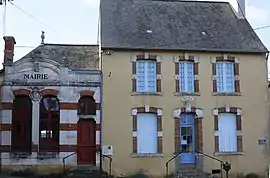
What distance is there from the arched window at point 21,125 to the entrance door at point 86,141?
2335 mm

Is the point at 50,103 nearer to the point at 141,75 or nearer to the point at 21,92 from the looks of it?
the point at 21,92

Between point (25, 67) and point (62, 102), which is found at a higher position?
point (25, 67)

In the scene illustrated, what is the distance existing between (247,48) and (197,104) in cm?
398

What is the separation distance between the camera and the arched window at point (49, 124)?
20391 mm

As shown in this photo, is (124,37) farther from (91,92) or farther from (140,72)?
(91,92)

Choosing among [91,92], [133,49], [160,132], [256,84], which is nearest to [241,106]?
[256,84]

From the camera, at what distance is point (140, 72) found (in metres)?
21.5

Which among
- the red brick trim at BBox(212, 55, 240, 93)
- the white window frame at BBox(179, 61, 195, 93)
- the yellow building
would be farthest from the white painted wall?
the red brick trim at BBox(212, 55, 240, 93)

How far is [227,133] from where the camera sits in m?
21.7

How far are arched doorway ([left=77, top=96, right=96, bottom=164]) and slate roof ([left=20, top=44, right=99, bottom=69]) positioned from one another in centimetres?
256

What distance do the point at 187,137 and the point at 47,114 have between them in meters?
7.03

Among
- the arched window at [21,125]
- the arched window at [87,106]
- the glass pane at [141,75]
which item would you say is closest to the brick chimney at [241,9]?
the glass pane at [141,75]

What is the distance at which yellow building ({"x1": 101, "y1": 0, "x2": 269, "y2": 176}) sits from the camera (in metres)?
20.8

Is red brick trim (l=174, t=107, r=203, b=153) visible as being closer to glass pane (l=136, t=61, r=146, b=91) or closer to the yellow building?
the yellow building
